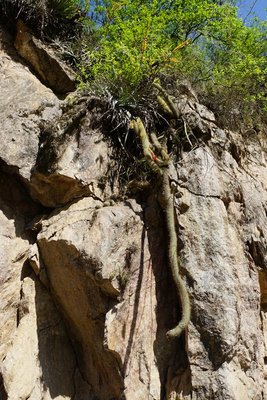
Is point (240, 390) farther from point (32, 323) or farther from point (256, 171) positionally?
point (256, 171)

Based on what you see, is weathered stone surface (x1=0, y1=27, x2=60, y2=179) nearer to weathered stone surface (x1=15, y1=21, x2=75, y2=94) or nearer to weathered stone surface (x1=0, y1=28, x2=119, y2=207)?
weathered stone surface (x1=0, y1=28, x2=119, y2=207)

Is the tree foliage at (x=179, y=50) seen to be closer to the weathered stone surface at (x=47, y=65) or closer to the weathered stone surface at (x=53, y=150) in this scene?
the weathered stone surface at (x=47, y=65)

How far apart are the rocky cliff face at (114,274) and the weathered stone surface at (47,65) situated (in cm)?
84

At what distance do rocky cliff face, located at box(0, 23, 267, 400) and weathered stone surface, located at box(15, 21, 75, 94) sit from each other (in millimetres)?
841

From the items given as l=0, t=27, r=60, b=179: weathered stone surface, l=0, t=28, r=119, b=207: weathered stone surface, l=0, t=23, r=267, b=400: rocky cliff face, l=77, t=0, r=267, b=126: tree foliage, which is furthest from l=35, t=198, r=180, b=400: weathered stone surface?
l=77, t=0, r=267, b=126: tree foliage

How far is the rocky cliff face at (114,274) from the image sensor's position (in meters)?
5.33

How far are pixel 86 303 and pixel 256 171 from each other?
3738 mm

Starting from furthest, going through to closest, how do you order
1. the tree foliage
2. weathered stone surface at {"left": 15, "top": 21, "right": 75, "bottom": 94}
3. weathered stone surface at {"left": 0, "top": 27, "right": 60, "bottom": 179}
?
weathered stone surface at {"left": 15, "top": 21, "right": 75, "bottom": 94}
the tree foliage
weathered stone surface at {"left": 0, "top": 27, "right": 60, "bottom": 179}

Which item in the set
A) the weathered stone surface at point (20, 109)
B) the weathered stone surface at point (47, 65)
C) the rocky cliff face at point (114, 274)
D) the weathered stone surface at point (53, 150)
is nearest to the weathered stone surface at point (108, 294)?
the rocky cliff face at point (114, 274)

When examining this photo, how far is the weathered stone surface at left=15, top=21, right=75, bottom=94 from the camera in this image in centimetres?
768

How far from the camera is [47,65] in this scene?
305 inches

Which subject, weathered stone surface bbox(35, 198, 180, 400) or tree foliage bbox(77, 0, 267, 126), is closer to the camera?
weathered stone surface bbox(35, 198, 180, 400)

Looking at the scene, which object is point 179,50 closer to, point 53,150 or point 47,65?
point 47,65

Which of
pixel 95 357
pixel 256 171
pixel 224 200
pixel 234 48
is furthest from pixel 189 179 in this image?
pixel 234 48
